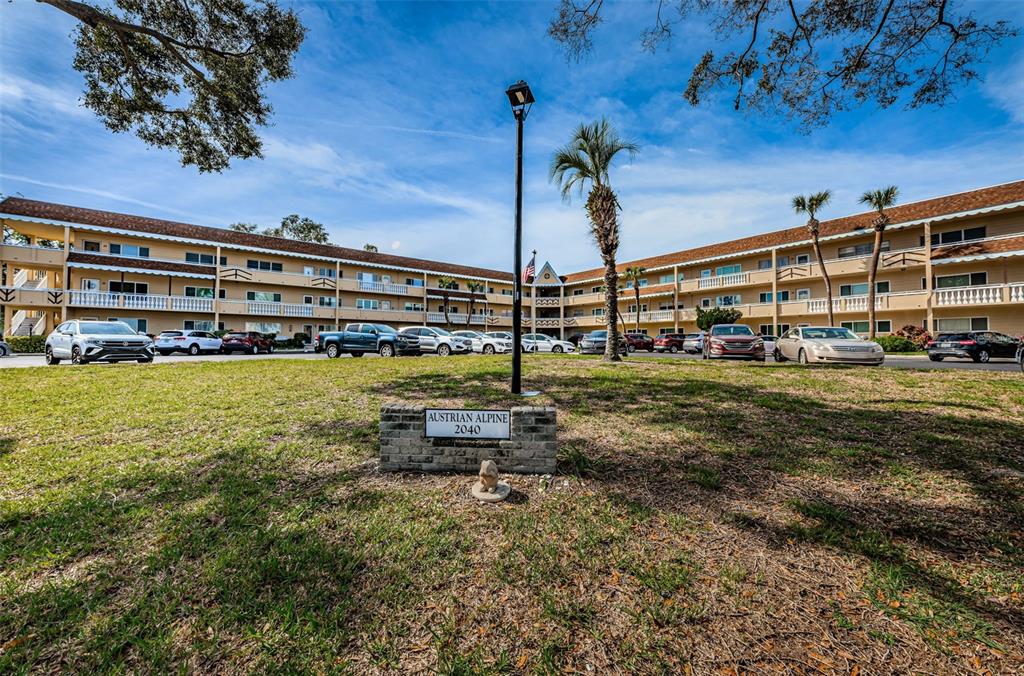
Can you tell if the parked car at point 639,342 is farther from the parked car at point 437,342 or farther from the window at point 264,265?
the window at point 264,265

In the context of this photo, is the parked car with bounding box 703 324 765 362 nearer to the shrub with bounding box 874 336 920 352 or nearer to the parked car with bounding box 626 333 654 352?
the shrub with bounding box 874 336 920 352

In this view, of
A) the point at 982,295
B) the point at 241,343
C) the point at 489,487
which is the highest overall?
the point at 982,295

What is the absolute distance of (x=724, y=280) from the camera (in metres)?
36.6

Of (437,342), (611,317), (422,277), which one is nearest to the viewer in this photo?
(611,317)

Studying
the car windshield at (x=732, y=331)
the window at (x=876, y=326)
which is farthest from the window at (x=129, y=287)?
the window at (x=876, y=326)

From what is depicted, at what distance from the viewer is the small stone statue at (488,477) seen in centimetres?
377

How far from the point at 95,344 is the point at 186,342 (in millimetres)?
12635

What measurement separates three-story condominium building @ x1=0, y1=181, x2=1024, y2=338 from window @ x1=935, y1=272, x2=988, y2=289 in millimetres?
49

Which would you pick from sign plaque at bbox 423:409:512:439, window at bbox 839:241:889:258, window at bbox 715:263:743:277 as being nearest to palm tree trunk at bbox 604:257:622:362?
sign plaque at bbox 423:409:512:439

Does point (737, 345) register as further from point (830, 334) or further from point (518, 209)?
point (518, 209)

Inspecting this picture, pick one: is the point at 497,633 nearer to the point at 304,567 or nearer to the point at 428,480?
the point at 304,567

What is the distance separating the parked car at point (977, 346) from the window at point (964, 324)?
9.20 meters

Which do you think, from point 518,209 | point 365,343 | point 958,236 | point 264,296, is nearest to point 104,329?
point 365,343

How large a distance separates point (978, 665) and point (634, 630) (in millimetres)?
1643
